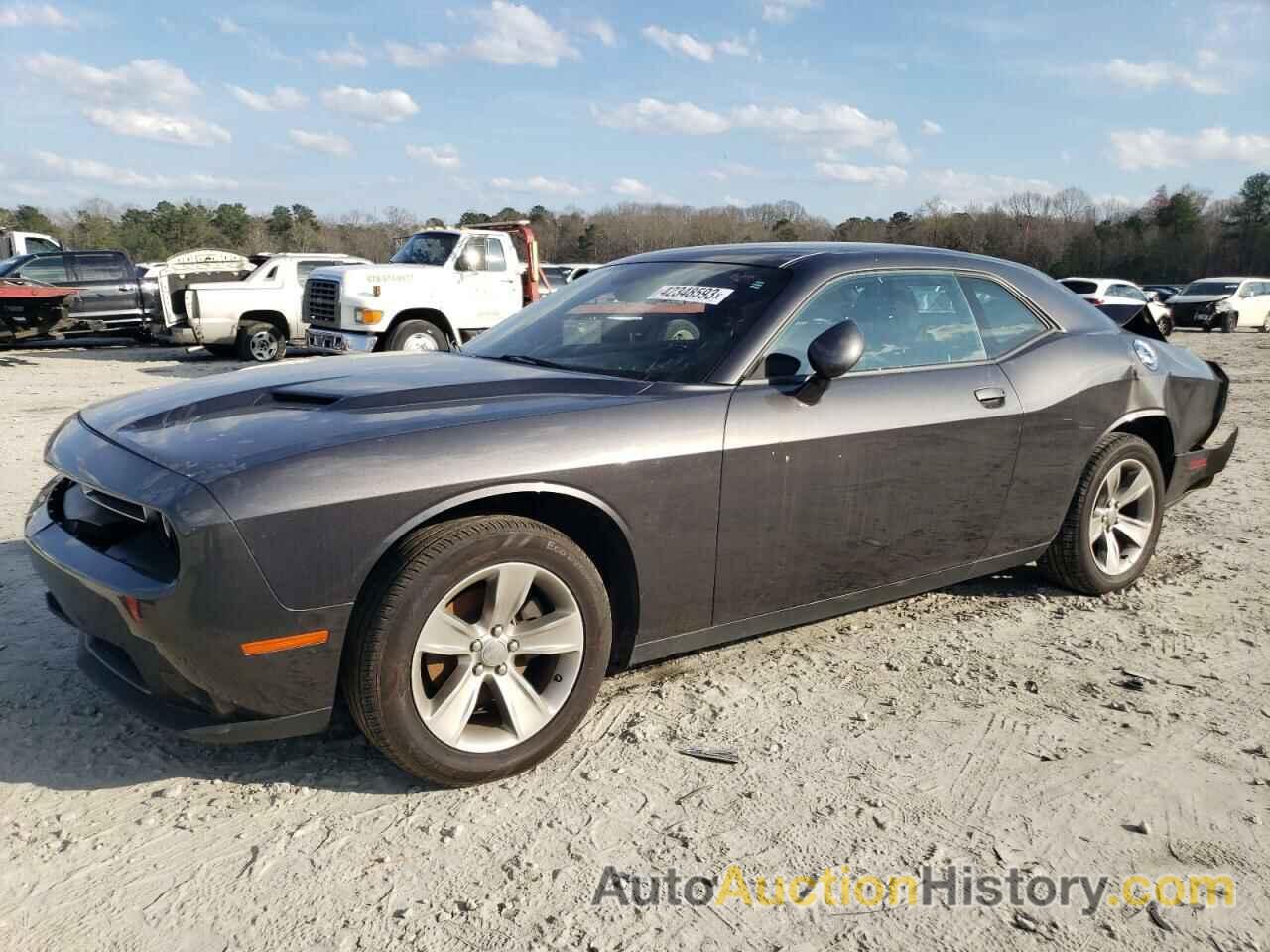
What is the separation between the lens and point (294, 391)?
9.94 ft

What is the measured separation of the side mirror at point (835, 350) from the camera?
123 inches

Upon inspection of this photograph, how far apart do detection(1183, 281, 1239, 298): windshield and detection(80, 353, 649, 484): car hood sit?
94.9 feet

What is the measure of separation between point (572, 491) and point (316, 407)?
2.69ft

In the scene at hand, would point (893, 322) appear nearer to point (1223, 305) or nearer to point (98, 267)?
point (98, 267)

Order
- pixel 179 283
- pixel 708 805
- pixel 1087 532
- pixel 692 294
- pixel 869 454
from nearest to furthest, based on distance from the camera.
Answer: pixel 708 805, pixel 869 454, pixel 692 294, pixel 1087 532, pixel 179 283

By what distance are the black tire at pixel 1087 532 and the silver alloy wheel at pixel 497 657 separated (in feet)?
8.15

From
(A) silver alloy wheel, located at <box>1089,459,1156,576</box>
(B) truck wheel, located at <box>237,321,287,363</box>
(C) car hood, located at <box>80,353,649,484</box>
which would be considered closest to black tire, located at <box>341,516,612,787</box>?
(C) car hood, located at <box>80,353,649,484</box>

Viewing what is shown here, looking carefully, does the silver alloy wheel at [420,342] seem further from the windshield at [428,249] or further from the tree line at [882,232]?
the tree line at [882,232]

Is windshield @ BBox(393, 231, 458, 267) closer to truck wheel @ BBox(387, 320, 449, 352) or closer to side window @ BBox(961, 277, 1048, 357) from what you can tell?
truck wheel @ BBox(387, 320, 449, 352)

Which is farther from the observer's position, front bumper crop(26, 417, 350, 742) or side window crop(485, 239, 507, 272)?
side window crop(485, 239, 507, 272)

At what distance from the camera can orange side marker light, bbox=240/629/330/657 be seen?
238 centimetres

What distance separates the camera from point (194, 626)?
2.33 m

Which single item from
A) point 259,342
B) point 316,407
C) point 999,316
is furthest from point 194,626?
point 259,342

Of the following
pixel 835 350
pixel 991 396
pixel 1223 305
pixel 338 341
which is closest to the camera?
pixel 835 350
